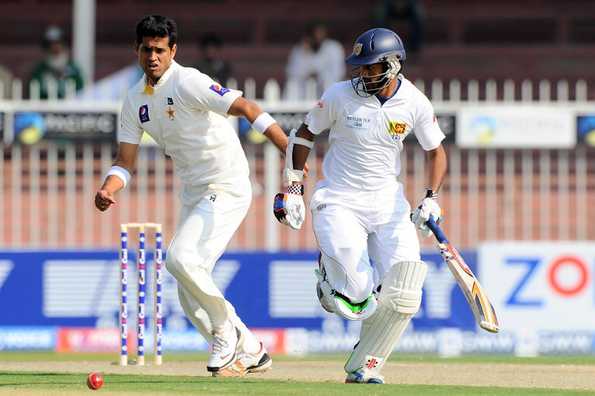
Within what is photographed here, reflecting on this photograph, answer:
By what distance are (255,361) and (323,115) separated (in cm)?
156

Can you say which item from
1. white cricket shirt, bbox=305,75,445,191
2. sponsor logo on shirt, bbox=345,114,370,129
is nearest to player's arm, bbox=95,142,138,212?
white cricket shirt, bbox=305,75,445,191

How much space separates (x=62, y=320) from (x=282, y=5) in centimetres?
621

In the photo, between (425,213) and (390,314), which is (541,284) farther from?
(390,314)

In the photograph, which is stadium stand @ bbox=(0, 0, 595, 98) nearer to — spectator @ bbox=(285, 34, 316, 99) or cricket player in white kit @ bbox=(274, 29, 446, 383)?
spectator @ bbox=(285, 34, 316, 99)

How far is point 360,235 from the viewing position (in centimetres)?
924

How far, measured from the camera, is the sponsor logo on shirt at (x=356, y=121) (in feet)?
30.3

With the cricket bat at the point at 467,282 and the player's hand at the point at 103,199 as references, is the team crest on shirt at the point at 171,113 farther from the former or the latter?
the cricket bat at the point at 467,282

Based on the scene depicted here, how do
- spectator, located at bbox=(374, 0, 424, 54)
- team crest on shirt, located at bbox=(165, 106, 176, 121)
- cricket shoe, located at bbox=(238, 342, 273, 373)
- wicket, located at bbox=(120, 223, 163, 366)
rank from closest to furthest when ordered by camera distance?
team crest on shirt, located at bbox=(165, 106, 176, 121) < cricket shoe, located at bbox=(238, 342, 273, 373) < wicket, located at bbox=(120, 223, 163, 366) < spectator, located at bbox=(374, 0, 424, 54)

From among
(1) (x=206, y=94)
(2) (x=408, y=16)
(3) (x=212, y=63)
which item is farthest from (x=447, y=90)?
(1) (x=206, y=94)

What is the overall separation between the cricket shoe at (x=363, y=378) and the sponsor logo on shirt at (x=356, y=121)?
1341mm

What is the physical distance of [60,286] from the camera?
1409cm

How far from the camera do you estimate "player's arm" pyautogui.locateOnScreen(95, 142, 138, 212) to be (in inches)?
366

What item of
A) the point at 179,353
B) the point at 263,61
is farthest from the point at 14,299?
the point at 263,61

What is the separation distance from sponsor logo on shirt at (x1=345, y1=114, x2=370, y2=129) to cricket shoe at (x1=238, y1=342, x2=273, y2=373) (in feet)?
5.07
